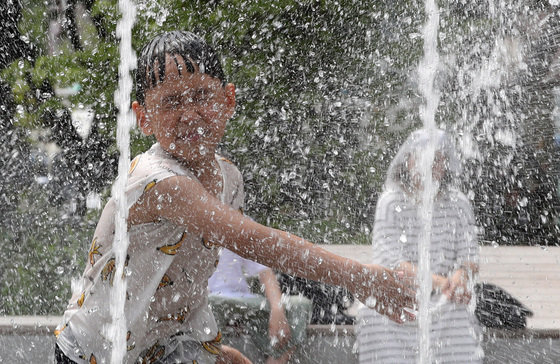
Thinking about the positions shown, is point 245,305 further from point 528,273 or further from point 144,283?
point 528,273

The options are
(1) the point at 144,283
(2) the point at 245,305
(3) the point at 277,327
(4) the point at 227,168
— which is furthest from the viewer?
(2) the point at 245,305

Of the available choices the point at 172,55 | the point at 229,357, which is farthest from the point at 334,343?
the point at 172,55

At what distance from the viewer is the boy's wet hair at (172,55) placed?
1605 mm

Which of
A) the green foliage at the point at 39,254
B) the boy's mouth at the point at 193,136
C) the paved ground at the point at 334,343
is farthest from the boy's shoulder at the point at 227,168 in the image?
the green foliage at the point at 39,254

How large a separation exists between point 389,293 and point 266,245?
256 millimetres

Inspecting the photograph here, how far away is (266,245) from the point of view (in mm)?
1423

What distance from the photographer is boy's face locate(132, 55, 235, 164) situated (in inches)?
62.6

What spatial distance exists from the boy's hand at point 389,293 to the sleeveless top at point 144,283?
40 cm

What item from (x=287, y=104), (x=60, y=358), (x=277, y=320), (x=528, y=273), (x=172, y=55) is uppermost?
(x=287, y=104)

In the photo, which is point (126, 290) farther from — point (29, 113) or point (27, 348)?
point (29, 113)

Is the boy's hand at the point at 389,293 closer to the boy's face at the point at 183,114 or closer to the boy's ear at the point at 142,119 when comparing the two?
the boy's face at the point at 183,114

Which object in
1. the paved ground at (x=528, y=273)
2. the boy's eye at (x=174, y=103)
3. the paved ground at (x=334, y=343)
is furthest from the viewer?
the paved ground at (x=528, y=273)

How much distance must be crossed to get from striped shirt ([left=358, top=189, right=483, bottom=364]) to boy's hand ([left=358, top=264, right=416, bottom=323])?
1.13m

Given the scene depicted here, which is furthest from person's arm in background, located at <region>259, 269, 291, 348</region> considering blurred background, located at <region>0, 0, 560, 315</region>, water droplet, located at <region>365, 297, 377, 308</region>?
Result: blurred background, located at <region>0, 0, 560, 315</region>
